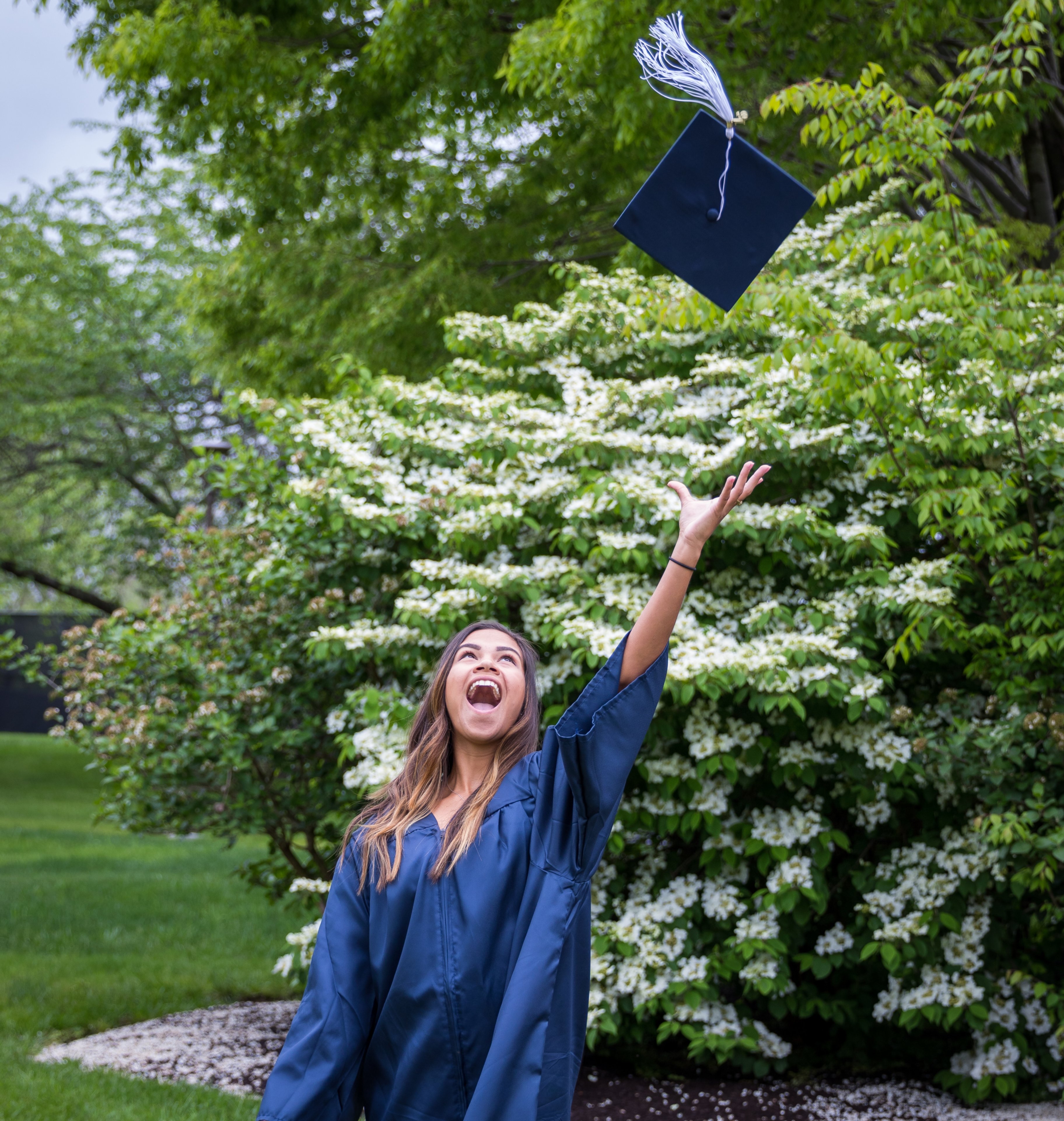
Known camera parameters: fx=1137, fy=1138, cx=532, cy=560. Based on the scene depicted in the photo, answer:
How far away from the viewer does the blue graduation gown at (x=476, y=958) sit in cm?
189

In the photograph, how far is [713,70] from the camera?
2.58 meters

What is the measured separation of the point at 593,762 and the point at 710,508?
1.58 ft

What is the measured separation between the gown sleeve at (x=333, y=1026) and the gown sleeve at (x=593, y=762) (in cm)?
37

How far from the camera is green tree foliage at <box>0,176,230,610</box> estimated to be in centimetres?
1459

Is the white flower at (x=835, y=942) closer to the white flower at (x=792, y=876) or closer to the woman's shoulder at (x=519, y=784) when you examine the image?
the white flower at (x=792, y=876)

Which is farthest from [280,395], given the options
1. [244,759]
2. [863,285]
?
[863,285]

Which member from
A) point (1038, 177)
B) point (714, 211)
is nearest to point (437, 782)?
point (714, 211)

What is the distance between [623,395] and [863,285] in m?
1.23

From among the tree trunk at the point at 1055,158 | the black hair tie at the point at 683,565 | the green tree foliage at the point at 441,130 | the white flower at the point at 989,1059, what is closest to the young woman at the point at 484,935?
the black hair tie at the point at 683,565

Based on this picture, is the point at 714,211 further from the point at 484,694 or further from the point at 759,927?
the point at 759,927

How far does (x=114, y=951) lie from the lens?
24.0 feet

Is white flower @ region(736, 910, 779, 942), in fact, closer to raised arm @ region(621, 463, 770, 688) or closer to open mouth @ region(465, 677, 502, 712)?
open mouth @ region(465, 677, 502, 712)

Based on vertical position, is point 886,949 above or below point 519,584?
below

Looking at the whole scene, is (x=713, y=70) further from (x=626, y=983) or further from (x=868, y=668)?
(x=626, y=983)
